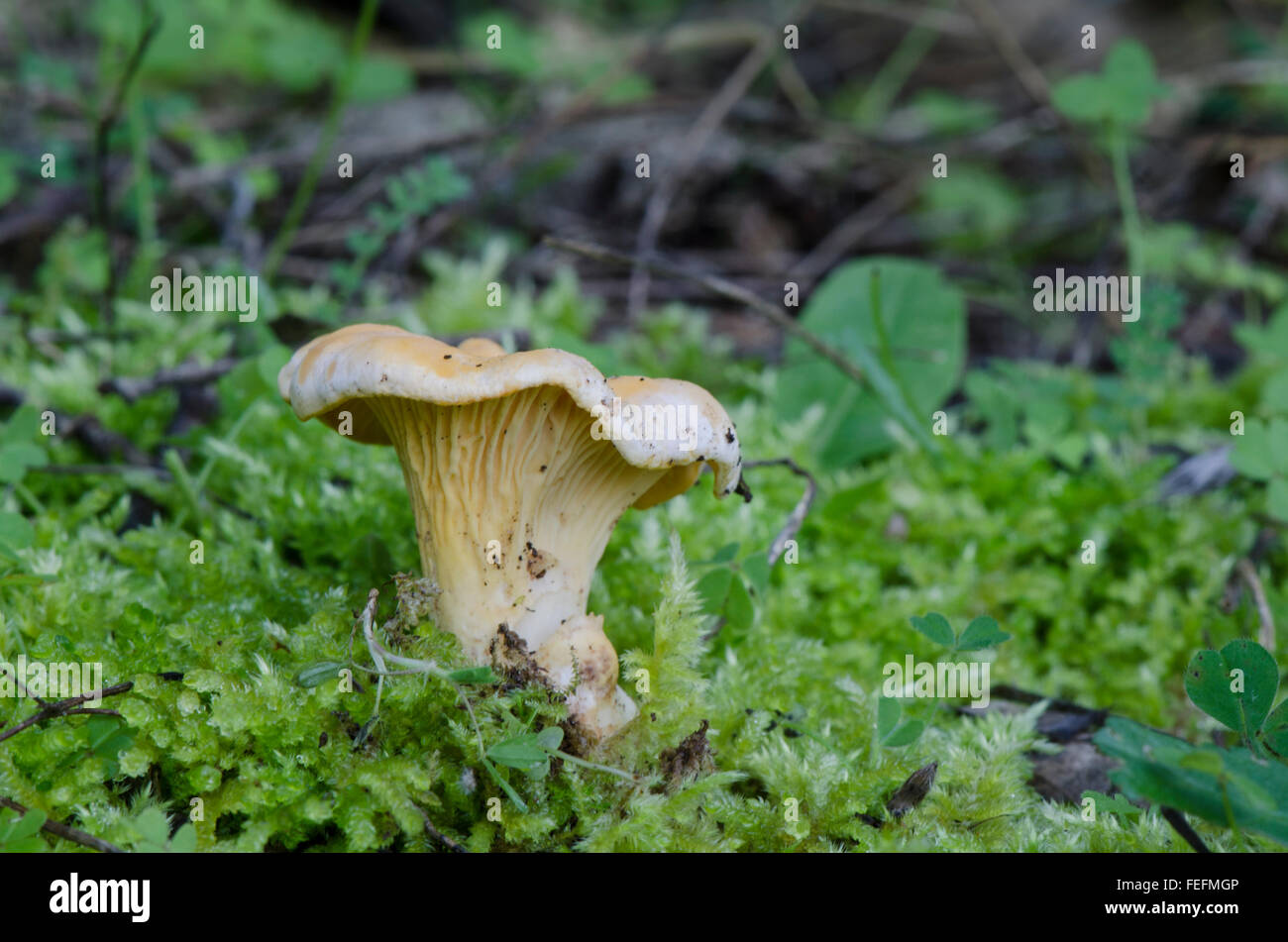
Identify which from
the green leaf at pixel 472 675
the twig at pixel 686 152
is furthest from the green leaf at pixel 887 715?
the twig at pixel 686 152

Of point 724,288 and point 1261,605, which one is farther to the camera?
point 724,288

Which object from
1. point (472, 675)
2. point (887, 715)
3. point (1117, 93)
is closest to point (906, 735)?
point (887, 715)

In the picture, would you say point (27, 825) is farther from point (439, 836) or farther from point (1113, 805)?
point (1113, 805)

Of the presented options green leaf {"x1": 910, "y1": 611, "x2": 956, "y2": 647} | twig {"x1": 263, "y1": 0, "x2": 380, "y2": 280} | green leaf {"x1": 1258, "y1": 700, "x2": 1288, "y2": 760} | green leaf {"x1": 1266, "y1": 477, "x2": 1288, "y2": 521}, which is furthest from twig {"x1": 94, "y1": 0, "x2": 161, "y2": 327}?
green leaf {"x1": 1266, "y1": 477, "x2": 1288, "y2": 521}

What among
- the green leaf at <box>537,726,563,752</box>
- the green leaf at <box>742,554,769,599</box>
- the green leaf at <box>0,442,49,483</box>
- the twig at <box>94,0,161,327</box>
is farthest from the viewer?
the twig at <box>94,0,161,327</box>

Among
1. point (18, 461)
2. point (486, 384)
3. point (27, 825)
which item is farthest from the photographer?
point (18, 461)

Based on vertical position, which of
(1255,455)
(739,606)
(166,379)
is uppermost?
(166,379)

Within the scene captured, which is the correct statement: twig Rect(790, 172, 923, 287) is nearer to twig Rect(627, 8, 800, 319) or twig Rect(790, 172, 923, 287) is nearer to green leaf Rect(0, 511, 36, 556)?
twig Rect(627, 8, 800, 319)

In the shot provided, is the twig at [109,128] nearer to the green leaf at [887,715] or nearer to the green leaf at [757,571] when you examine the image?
the green leaf at [757,571]
